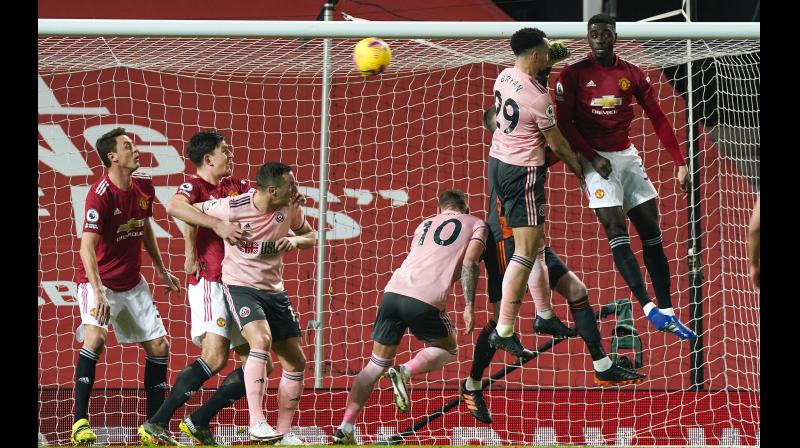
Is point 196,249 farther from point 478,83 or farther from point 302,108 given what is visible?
point 478,83

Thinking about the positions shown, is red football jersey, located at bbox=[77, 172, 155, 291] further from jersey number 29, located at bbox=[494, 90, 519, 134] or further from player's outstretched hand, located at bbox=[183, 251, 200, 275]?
jersey number 29, located at bbox=[494, 90, 519, 134]

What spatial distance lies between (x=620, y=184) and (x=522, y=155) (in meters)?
0.77

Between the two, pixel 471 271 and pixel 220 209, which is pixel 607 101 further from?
pixel 220 209

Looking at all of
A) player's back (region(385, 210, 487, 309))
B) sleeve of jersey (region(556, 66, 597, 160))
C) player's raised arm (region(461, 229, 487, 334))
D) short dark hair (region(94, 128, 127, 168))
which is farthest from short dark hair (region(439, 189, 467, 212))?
short dark hair (region(94, 128, 127, 168))

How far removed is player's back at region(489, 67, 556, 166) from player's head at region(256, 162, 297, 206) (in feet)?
4.17

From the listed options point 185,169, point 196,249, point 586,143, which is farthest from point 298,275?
point 586,143

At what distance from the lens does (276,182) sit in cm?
661

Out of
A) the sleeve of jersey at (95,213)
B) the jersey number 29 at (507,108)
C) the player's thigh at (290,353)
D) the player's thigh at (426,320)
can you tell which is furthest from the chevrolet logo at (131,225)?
the jersey number 29 at (507,108)

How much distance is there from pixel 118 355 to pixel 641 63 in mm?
4886

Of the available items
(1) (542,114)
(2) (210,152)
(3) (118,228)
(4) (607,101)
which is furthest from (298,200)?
(4) (607,101)

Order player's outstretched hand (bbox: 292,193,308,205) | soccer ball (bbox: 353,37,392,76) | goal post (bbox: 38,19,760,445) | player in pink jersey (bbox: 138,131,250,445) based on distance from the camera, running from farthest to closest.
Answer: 1. goal post (bbox: 38,19,760,445)
2. soccer ball (bbox: 353,37,392,76)
3. player's outstretched hand (bbox: 292,193,308,205)
4. player in pink jersey (bbox: 138,131,250,445)

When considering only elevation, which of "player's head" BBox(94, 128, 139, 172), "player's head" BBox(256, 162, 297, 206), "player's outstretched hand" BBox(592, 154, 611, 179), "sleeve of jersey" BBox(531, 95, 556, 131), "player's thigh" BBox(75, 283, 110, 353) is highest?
"sleeve of jersey" BBox(531, 95, 556, 131)

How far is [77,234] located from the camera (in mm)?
9344

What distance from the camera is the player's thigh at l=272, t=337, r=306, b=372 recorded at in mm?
6836
